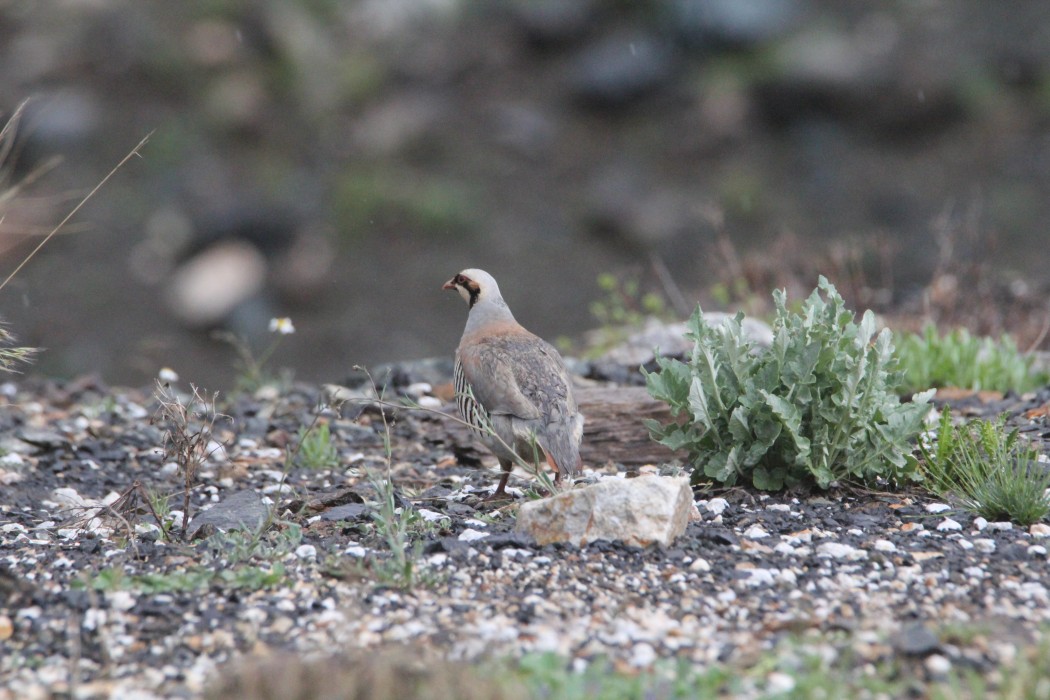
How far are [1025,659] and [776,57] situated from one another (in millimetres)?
13717

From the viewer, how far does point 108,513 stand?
400 centimetres

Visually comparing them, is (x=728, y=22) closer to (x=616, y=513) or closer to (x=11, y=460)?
(x=11, y=460)

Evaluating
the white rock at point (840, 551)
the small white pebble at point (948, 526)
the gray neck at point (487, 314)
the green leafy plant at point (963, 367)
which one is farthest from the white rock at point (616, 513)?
the green leafy plant at point (963, 367)

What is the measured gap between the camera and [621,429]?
5.37m

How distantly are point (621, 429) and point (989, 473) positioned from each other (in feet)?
5.49

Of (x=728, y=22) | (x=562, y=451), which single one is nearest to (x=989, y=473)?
(x=562, y=451)

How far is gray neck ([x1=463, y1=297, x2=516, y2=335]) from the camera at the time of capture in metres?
5.08

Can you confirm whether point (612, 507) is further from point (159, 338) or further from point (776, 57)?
point (776, 57)

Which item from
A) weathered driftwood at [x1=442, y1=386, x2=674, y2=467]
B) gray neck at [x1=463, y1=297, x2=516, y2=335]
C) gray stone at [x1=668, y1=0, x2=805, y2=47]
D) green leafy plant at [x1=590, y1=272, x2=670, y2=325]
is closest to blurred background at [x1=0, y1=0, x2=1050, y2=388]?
gray stone at [x1=668, y1=0, x2=805, y2=47]

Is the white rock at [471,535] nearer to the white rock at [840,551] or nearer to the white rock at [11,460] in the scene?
the white rock at [840,551]

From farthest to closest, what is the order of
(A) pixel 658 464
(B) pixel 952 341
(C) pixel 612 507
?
1. (B) pixel 952 341
2. (A) pixel 658 464
3. (C) pixel 612 507

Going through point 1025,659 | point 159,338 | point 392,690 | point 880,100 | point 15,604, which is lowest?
point 1025,659

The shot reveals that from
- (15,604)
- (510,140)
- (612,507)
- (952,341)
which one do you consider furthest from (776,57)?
(15,604)

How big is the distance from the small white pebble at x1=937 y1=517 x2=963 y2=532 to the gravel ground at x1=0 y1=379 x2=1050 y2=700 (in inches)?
0.4
